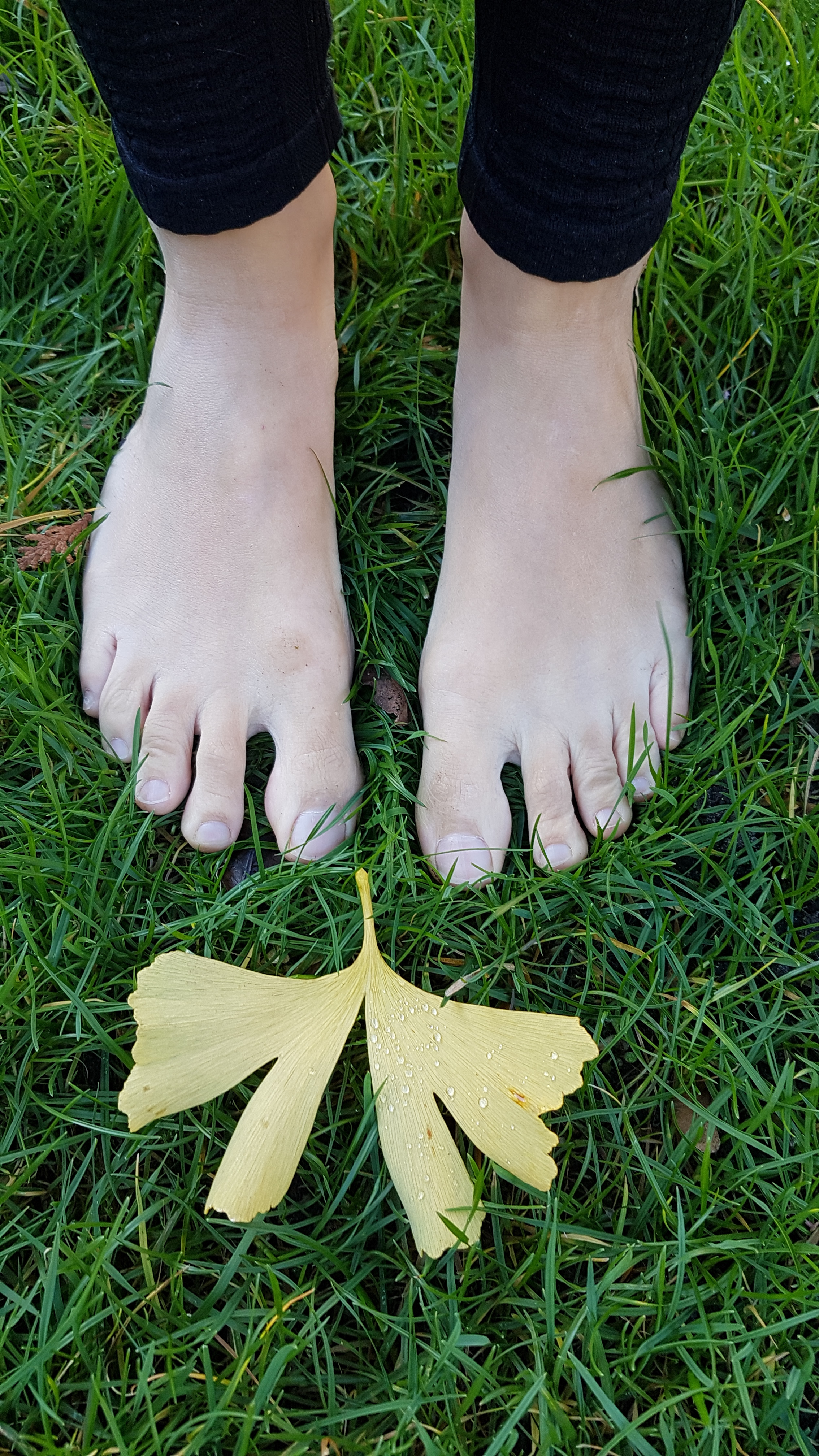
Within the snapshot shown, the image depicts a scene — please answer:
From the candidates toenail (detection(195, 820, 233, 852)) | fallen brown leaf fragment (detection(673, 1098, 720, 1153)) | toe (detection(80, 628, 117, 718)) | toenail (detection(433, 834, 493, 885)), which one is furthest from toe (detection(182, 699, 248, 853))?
fallen brown leaf fragment (detection(673, 1098, 720, 1153))

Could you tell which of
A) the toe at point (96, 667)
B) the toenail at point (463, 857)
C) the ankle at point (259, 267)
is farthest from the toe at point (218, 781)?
the ankle at point (259, 267)

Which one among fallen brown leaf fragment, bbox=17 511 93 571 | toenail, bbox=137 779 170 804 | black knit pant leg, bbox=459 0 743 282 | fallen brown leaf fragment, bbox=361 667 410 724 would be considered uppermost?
black knit pant leg, bbox=459 0 743 282

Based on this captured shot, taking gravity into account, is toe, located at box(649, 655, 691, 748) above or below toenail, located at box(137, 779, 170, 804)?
above

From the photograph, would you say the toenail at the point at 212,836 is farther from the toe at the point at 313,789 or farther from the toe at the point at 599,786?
the toe at the point at 599,786

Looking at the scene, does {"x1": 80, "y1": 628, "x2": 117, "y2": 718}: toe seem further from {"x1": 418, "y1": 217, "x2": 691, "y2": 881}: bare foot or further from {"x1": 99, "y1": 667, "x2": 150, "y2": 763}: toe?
{"x1": 418, "y1": 217, "x2": 691, "y2": 881}: bare foot

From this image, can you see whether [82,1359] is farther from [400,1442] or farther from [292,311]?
[292,311]

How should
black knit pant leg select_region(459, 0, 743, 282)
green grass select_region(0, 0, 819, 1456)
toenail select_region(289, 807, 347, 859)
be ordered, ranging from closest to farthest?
black knit pant leg select_region(459, 0, 743, 282) < green grass select_region(0, 0, 819, 1456) < toenail select_region(289, 807, 347, 859)

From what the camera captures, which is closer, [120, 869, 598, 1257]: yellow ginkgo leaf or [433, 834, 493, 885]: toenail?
[120, 869, 598, 1257]: yellow ginkgo leaf

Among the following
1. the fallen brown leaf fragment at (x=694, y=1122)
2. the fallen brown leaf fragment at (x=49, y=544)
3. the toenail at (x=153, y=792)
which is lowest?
the fallen brown leaf fragment at (x=694, y=1122)
